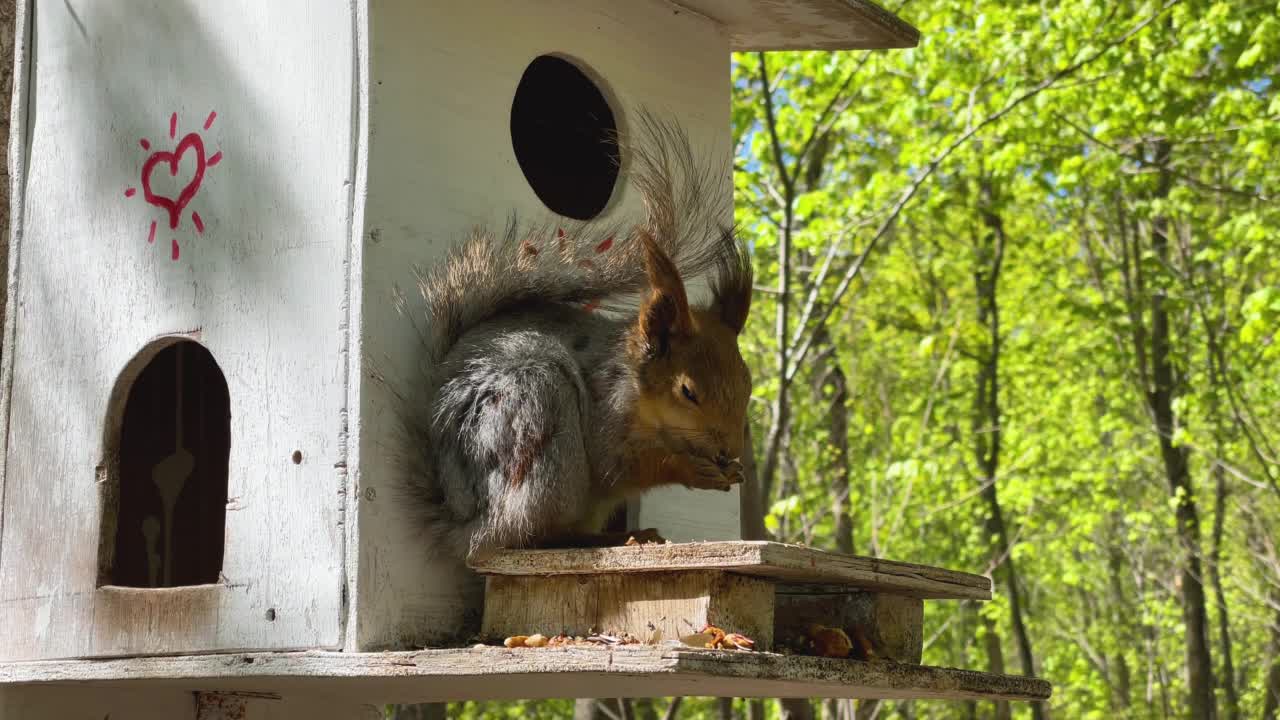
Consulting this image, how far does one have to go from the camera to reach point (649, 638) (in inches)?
76.9

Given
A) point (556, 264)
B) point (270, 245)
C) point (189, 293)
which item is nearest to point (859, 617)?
point (556, 264)

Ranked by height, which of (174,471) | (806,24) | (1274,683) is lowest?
(1274,683)

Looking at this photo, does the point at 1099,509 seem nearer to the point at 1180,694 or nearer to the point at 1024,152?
the point at 1180,694

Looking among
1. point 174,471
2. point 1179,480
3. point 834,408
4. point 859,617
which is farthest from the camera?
point 1179,480

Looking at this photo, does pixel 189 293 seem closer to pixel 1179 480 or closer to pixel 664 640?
pixel 664 640

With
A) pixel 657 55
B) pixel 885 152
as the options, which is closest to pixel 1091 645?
pixel 885 152

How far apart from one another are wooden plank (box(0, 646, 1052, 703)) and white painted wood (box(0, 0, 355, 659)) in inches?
2.4

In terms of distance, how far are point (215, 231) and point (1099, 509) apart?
43.3ft

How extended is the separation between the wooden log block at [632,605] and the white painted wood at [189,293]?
288 mm

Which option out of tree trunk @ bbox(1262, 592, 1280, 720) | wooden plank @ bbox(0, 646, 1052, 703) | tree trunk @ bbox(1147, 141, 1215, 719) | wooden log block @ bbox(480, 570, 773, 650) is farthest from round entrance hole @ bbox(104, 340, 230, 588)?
tree trunk @ bbox(1262, 592, 1280, 720)

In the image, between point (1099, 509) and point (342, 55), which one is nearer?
point (342, 55)

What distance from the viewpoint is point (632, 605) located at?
78.6 inches

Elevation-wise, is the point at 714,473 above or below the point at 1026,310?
below

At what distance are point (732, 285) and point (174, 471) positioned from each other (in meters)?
1.54
